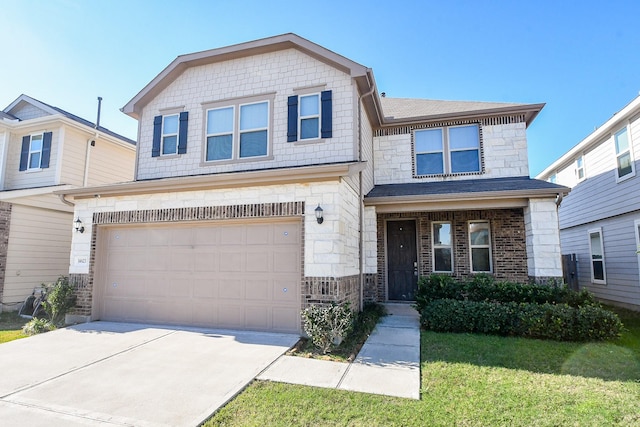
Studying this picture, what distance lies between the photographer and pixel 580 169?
13172mm

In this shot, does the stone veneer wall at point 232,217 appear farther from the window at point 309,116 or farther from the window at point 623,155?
the window at point 623,155

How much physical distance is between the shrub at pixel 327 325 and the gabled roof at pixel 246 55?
17.0ft

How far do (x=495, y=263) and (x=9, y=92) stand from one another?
17324mm

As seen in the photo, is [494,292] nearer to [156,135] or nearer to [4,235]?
[156,135]

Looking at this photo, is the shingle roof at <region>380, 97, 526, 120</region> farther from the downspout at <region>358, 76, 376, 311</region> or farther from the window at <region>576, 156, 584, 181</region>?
the window at <region>576, 156, 584, 181</region>

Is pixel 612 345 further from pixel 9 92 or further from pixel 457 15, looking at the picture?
pixel 9 92

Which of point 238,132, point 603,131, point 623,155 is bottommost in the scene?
point 623,155

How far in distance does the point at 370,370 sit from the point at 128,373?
130 inches

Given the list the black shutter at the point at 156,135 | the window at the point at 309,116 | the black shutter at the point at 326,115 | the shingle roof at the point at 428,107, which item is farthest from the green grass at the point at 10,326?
the shingle roof at the point at 428,107

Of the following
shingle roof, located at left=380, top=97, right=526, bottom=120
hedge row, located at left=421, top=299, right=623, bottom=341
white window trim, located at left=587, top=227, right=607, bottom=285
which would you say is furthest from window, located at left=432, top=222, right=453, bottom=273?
white window trim, located at left=587, top=227, right=607, bottom=285

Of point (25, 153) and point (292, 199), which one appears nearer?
point (292, 199)

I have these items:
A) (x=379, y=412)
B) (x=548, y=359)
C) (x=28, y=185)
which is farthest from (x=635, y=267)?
(x=28, y=185)

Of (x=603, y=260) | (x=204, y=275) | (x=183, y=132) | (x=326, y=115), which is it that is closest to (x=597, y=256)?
(x=603, y=260)

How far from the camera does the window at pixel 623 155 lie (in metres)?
9.96
